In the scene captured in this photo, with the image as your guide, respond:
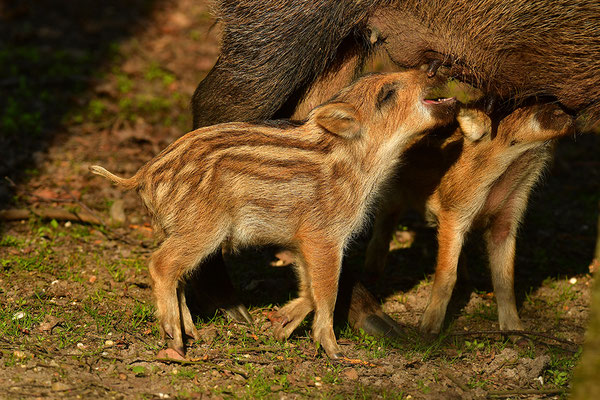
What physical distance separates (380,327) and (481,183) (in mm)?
948

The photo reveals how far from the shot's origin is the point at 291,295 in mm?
4625

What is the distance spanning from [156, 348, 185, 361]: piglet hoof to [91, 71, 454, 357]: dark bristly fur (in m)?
0.03

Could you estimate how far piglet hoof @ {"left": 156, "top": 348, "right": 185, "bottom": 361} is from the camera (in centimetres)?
365

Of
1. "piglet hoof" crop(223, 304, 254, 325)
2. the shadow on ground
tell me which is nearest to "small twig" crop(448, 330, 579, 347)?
"piglet hoof" crop(223, 304, 254, 325)

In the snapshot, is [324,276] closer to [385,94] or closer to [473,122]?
[385,94]

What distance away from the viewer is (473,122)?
4160 millimetres

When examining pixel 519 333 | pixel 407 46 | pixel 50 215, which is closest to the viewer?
pixel 519 333

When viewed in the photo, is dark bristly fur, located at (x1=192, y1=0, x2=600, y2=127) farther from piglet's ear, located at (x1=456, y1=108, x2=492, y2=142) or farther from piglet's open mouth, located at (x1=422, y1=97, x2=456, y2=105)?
piglet's open mouth, located at (x1=422, y1=97, x2=456, y2=105)

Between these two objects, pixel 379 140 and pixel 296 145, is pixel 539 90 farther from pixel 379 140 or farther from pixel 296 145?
pixel 296 145

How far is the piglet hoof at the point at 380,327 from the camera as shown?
4.20 m

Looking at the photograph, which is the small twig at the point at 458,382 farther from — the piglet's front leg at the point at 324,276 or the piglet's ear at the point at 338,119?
the piglet's ear at the point at 338,119

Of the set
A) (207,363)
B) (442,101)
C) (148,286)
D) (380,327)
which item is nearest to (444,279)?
(380,327)

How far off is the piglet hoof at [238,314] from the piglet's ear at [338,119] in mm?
1126

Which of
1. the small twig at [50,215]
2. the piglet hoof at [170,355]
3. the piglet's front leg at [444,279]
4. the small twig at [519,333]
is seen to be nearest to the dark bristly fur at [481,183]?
the piglet's front leg at [444,279]
